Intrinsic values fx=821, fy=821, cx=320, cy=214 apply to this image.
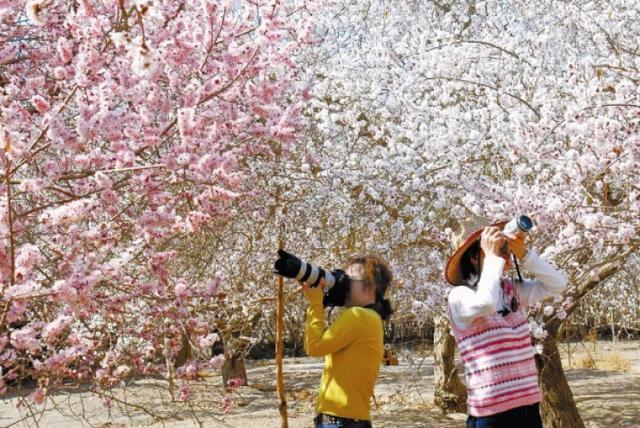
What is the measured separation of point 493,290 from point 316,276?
0.69 metres

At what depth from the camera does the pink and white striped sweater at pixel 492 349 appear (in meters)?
2.85

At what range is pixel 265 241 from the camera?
8.87 metres

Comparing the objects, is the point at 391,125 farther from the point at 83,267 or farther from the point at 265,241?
the point at 83,267

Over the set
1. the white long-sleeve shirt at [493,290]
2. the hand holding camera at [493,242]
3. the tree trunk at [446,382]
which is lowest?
the tree trunk at [446,382]

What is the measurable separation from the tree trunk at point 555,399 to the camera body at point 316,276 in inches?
168

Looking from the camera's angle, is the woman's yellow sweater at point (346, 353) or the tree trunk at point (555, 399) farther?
the tree trunk at point (555, 399)

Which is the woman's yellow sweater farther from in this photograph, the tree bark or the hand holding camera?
the tree bark

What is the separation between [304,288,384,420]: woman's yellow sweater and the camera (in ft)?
10.2

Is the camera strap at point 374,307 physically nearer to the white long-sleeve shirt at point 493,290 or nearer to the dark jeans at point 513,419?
the white long-sleeve shirt at point 493,290

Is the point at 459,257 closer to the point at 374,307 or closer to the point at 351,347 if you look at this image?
the point at 374,307

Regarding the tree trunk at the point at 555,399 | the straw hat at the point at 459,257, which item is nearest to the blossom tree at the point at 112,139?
the straw hat at the point at 459,257

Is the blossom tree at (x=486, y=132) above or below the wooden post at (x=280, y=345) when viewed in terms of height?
above

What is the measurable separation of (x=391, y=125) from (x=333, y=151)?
0.81m

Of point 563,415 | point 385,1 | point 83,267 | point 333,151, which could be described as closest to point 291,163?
point 333,151
